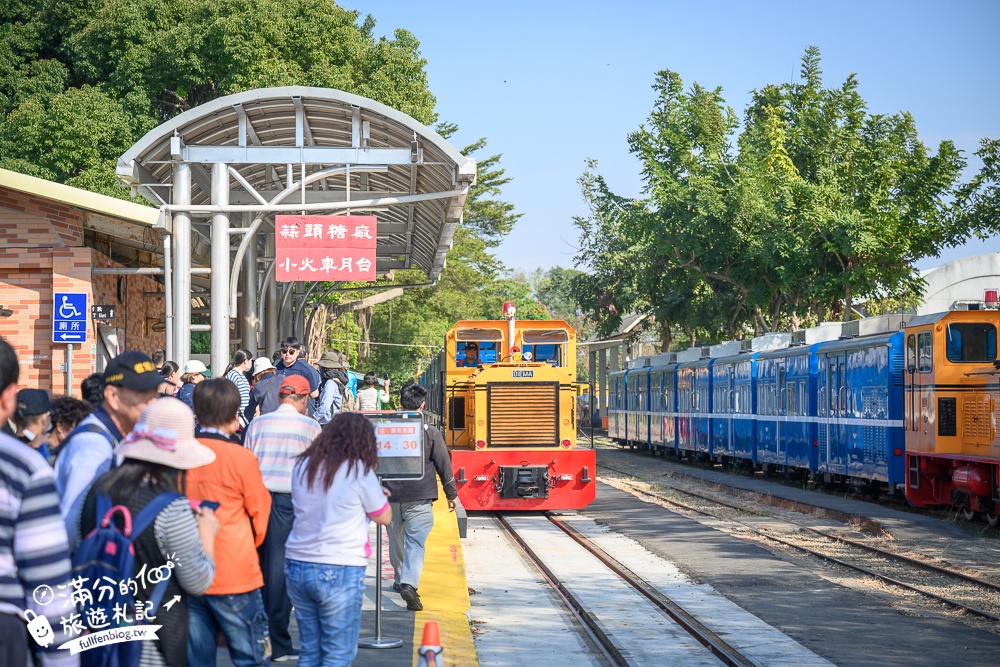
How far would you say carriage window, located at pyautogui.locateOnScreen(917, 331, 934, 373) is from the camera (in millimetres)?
18281

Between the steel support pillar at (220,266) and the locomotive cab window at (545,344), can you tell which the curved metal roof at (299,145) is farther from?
the locomotive cab window at (545,344)

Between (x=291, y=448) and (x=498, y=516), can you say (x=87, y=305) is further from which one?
(x=291, y=448)

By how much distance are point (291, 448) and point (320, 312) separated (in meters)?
37.8

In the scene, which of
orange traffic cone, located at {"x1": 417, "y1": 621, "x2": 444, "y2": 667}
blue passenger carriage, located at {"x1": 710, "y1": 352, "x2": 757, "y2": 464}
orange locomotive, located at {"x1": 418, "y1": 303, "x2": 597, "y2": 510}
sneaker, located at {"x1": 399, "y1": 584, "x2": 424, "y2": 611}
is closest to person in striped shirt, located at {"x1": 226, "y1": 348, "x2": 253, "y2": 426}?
sneaker, located at {"x1": 399, "y1": 584, "x2": 424, "y2": 611}

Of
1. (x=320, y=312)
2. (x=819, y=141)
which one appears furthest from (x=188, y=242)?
(x=320, y=312)

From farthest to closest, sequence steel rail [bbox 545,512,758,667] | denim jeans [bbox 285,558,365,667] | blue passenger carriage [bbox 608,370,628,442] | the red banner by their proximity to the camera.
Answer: blue passenger carriage [bbox 608,370,628,442] < the red banner < steel rail [bbox 545,512,758,667] < denim jeans [bbox 285,558,365,667]

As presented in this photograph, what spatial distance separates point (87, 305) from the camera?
17.2m

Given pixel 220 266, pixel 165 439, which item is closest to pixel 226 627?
pixel 165 439

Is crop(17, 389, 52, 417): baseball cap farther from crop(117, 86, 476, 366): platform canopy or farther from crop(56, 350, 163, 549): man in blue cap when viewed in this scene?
crop(117, 86, 476, 366): platform canopy

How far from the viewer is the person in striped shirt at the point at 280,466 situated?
7312mm

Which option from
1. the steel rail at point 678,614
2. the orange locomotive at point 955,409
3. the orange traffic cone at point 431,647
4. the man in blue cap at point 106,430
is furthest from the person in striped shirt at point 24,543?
the orange locomotive at point 955,409

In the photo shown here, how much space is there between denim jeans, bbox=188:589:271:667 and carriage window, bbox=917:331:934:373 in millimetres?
14676

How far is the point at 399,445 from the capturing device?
925 cm

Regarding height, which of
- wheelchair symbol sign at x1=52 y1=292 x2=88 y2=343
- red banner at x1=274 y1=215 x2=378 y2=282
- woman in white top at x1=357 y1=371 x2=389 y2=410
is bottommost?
woman in white top at x1=357 y1=371 x2=389 y2=410
